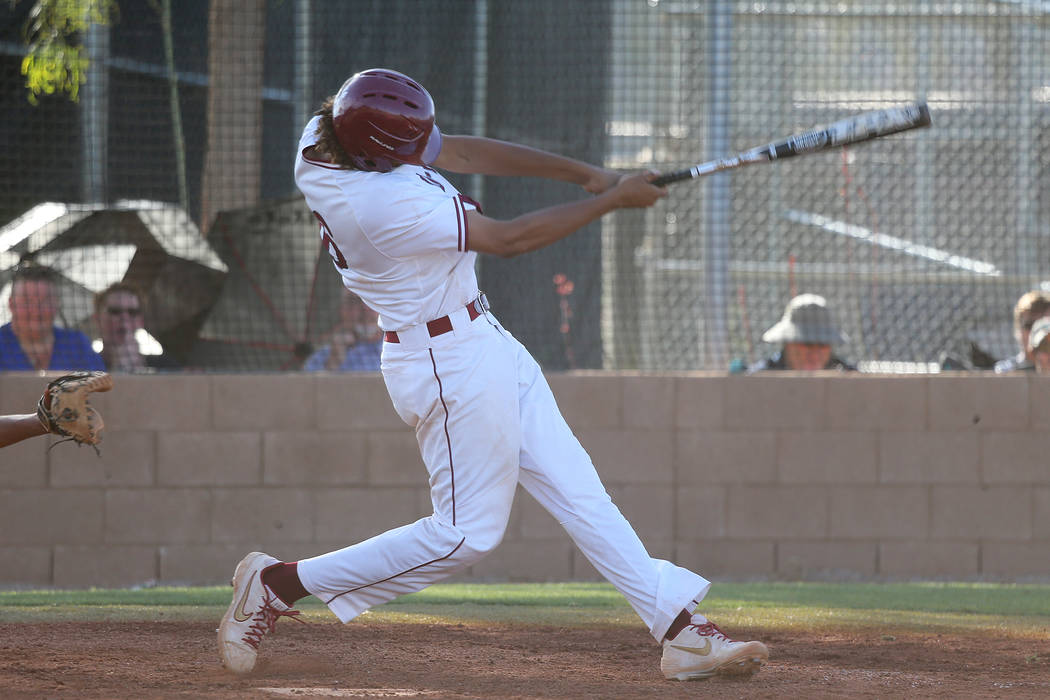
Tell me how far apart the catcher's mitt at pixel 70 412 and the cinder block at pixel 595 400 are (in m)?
3.74

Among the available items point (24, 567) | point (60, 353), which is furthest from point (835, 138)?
point (24, 567)

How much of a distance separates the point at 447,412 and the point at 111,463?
4.12 meters

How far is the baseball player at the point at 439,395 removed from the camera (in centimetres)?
368

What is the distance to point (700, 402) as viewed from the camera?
7.48 metres

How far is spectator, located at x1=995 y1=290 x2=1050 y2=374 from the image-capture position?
747 centimetres

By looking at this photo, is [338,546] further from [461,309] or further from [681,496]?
[461,309]

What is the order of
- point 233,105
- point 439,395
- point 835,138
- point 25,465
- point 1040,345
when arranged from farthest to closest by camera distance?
1. point 233,105
2. point 1040,345
3. point 25,465
4. point 835,138
5. point 439,395

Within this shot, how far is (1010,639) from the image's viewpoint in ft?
15.5

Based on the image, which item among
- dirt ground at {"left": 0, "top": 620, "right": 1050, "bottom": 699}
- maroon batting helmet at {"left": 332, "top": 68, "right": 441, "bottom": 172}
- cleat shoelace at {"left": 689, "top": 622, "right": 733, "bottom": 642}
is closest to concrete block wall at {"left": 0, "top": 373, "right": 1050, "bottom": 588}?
dirt ground at {"left": 0, "top": 620, "right": 1050, "bottom": 699}

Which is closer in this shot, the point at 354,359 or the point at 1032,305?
the point at 1032,305

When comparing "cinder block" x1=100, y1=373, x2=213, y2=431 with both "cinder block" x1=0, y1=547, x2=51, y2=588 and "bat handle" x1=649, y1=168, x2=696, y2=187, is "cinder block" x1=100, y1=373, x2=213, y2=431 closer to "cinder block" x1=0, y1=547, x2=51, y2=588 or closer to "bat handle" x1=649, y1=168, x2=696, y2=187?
"cinder block" x1=0, y1=547, x2=51, y2=588

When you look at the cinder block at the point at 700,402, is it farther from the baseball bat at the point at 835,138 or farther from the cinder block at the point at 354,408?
the baseball bat at the point at 835,138

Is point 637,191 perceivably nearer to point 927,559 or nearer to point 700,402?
point 700,402

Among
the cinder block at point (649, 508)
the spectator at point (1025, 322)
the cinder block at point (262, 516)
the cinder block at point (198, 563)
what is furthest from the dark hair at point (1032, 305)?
the cinder block at point (198, 563)
